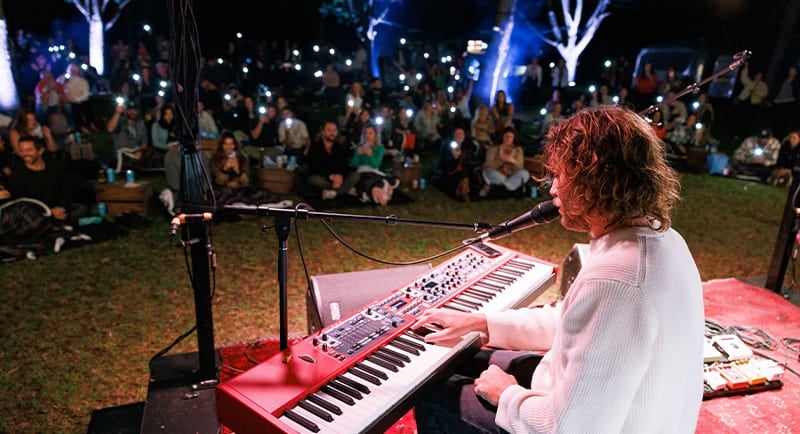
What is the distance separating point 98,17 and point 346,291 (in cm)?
1983

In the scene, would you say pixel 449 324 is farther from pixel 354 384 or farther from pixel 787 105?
pixel 787 105

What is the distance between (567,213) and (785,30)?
19353mm

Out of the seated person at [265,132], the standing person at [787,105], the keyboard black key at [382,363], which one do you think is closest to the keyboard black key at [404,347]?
the keyboard black key at [382,363]

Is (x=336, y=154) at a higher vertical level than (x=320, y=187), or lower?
higher

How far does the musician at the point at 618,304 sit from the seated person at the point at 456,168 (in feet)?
21.2

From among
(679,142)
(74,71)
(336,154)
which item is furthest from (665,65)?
(74,71)

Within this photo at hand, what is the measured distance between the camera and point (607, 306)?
1.36 metres

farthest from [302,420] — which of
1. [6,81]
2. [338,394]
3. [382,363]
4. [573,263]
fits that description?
[6,81]

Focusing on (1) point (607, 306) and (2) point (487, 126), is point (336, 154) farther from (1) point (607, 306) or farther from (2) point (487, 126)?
(1) point (607, 306)

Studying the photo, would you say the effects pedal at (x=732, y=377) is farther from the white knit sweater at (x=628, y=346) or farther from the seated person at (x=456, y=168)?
the seated person at (x=456, y=168)

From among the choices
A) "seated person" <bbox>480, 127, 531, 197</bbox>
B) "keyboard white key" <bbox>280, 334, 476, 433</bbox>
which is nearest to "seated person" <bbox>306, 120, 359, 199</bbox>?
"seated person" <bbox>480, 127, 531, 197</bbox>

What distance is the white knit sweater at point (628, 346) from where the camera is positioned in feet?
4.41

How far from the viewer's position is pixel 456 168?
8508 millimetres

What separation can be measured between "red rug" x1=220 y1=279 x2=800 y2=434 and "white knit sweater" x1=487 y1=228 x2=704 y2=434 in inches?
59.2
